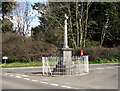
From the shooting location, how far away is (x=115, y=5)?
37406 millimetres

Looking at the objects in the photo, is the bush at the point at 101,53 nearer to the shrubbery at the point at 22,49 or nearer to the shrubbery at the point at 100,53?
the shrubbery at the point at 100,53

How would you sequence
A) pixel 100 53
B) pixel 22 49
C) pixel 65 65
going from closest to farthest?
pixel 65 65 < pixel 22 49 < pixel 100 53

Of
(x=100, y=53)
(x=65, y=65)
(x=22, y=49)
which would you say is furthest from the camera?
(x=100, y=53)

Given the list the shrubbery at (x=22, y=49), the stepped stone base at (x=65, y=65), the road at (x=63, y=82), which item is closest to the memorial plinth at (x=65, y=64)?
the stepped stone base at (x=65, y=65)

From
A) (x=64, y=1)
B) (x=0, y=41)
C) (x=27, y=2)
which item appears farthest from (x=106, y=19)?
(x=0, y=41)

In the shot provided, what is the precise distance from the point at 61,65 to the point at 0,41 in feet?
57.0

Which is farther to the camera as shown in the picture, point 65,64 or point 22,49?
point 22,49

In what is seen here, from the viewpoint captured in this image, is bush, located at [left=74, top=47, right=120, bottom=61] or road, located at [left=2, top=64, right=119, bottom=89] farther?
bush, located at [left=74, top=47, right=120, bottom=61]

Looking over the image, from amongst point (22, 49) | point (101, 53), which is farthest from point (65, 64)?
point (101, 53)

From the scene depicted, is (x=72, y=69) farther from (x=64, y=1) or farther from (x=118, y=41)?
(x=118, y=41)

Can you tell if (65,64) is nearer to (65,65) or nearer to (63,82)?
(65,65)

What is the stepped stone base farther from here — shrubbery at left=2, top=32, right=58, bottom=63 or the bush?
the bush

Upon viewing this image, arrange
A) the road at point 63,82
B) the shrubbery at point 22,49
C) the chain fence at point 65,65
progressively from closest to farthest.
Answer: the road at point 63,82, the chain fence at point 65,65, the shrubbery at point 22,49

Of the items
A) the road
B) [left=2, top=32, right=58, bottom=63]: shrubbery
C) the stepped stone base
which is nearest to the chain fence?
the stepped stone base
